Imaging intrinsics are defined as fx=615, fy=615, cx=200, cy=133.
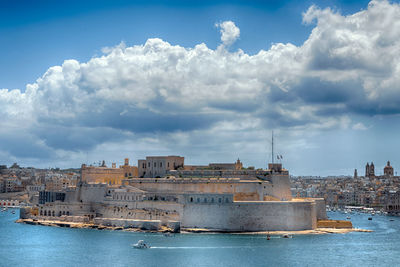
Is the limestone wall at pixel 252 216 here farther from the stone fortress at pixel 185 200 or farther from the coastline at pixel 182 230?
the coastline at pixel 182 230

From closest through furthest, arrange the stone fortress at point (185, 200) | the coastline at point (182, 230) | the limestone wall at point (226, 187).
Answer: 1. the coastline at point (182, 230)
2. the stone fortress at point (185, 200)
3. the limestone wall at point (226, 187)

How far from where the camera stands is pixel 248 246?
5347 centimetres

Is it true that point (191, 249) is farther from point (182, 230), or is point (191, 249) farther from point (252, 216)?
point (252, 216)

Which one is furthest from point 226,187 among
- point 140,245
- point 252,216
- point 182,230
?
point 140,245

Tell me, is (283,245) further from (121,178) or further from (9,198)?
(9,198)

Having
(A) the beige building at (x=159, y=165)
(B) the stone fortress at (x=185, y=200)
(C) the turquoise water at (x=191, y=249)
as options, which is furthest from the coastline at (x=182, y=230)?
(A) the beige building at (x=159, y=165)

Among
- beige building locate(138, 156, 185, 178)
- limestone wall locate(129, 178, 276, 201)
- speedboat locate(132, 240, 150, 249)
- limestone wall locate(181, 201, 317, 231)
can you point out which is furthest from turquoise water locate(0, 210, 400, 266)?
beige building locate(138, 156, 185, 178)

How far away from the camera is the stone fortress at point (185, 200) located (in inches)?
2474

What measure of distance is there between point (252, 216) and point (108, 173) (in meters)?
25.0

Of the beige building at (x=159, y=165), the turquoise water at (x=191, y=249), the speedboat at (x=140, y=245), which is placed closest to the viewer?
the turquoise water at (x=191, y=249)

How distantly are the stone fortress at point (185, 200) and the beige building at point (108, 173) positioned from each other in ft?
0.43

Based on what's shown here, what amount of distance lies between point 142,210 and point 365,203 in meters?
86.5

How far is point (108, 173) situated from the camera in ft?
264

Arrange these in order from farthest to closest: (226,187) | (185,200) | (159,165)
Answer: (159,165) → (226,187) → (185,200)
